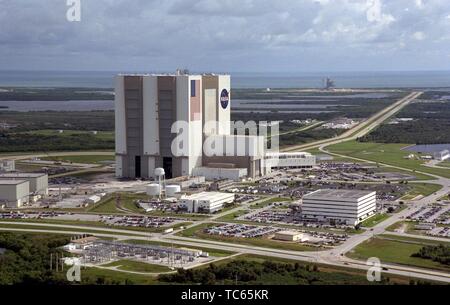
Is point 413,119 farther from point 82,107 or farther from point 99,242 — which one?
point 99,242

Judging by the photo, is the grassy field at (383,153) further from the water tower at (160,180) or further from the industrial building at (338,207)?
the water tower at (160,180)

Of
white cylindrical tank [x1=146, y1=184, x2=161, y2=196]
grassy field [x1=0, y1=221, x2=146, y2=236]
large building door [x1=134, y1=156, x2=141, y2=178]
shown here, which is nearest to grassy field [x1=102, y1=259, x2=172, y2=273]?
grassy field [x1=0, y1=221, x2=146, y2=236]

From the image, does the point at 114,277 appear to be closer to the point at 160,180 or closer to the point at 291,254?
the point at 291,254

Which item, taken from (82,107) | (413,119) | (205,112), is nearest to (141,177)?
(205,112)

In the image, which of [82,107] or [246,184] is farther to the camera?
Result: [82,107]

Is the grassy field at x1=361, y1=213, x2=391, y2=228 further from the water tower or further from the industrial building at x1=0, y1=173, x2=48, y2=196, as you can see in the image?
the industrial building at x1=0, y1=173, x2=48, y2=196

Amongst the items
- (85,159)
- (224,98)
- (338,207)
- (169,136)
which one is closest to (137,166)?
(169,136)
